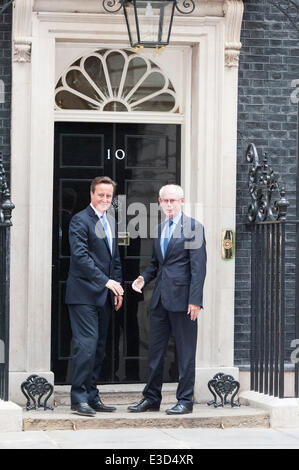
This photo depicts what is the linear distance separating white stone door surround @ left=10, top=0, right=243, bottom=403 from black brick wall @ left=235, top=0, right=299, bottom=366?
153mm

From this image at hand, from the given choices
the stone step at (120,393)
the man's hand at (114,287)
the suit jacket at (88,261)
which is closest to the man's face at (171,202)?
the suit jacket at (88,261)

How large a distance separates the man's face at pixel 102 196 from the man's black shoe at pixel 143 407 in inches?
64.9

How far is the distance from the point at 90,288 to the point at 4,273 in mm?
715

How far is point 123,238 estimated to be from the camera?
11.1 meters

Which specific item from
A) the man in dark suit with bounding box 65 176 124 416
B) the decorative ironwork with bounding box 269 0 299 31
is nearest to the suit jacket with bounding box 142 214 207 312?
the man in dark suit with bounding box 65 176 124 416

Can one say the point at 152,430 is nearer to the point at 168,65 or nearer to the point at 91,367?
the point at 91,367

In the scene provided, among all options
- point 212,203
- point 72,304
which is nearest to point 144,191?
point 212,203

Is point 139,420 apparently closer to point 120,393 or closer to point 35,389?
point 35,389

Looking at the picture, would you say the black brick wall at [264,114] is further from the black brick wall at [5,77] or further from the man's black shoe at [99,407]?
the black brick wall at [5,77]

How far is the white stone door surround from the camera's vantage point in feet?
34.8

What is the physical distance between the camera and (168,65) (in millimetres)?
11219

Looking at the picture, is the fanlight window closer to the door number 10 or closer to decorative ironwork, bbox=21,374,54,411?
the door number 10

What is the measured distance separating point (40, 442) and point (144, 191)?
3.08 meters

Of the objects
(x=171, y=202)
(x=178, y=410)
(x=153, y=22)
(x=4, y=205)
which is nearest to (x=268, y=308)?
(x=178, y=410)
